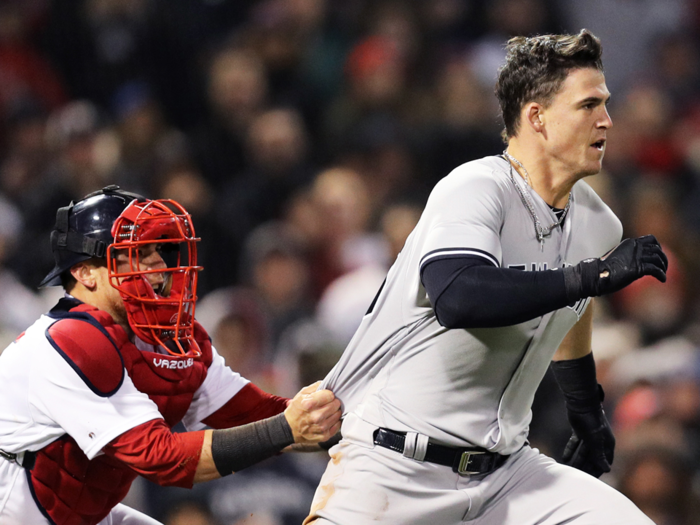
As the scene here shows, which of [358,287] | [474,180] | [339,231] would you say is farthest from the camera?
[339,231]

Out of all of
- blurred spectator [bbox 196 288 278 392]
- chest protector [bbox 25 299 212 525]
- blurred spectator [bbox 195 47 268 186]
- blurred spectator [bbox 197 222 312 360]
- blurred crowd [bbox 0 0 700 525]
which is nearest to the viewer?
chest protector [bbox 25 299 212 525]

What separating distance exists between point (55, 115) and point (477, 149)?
318cm

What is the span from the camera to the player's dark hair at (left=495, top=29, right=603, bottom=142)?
2.68 metres

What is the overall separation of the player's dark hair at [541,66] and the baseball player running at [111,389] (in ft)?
3.44

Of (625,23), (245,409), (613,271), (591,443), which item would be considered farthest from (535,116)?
(625,23)

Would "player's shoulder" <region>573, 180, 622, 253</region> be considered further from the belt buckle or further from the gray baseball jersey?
the belt buckle

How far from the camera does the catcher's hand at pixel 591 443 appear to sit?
3234 millimetres

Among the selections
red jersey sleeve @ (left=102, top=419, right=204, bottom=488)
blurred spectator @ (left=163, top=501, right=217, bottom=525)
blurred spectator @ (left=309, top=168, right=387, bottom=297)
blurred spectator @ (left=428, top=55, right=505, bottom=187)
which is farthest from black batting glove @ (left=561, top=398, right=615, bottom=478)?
blurred spectator @ (left=428, top=55, right=505, bottom=187)

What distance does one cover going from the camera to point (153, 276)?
2.89 m

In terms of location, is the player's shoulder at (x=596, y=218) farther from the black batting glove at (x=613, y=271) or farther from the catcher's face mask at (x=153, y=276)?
the catcher's face mask at (x=153, y=276)

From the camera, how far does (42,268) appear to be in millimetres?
5766

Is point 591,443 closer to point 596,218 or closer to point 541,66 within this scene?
point 596,218

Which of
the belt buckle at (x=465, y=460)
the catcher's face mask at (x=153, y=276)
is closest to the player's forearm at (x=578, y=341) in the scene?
the belt buckle at (x=465, y=460)

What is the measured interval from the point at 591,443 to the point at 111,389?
5.49ft
